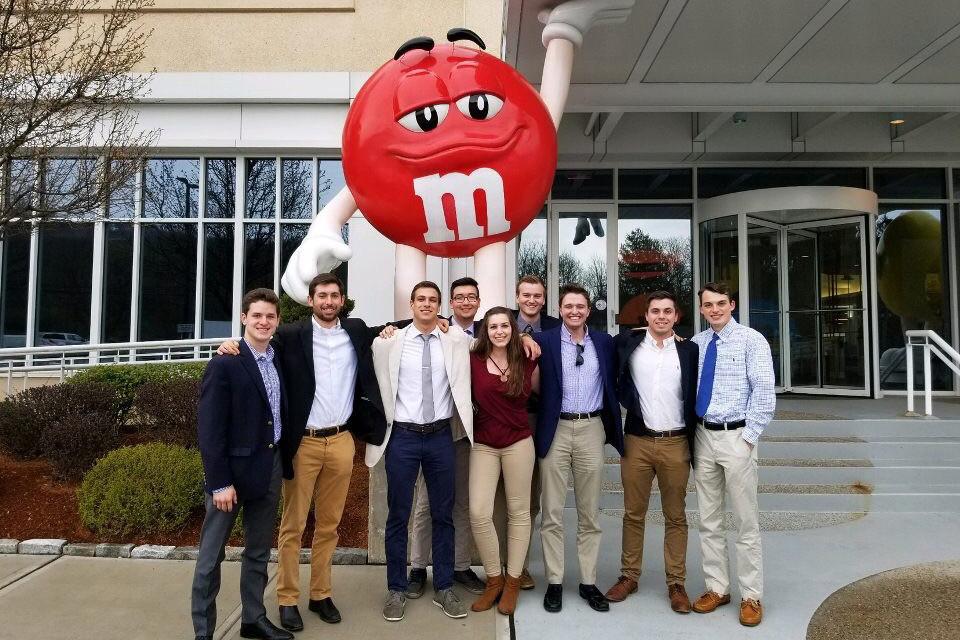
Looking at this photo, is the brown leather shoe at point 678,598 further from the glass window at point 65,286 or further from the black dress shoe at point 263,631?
the glass window at point 65,286

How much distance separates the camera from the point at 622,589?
356 cm

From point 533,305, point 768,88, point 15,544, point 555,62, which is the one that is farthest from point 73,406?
point 768,88

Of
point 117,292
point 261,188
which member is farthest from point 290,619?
point 117,292

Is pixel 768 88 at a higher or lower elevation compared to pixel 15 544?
higher

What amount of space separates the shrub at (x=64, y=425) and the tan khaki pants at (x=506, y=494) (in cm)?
415

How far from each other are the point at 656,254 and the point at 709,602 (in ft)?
23.5

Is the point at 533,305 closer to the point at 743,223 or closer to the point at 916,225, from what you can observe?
the point at 743,223

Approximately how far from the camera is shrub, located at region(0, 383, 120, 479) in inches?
217

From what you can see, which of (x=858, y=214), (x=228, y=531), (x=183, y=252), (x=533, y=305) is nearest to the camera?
(x=228, y=531)

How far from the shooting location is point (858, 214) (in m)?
8.73

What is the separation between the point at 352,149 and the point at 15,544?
372cm

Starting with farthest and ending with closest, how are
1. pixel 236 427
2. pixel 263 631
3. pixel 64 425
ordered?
pixel 64 425, pixel 263 631, pixel 236 427

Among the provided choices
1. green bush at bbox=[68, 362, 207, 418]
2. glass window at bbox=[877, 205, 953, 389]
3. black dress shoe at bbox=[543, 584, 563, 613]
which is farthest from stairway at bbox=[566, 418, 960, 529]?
green bush at bbox=[68, 362, 207, 418]

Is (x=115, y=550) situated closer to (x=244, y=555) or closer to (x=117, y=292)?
(x=244, y=555)
